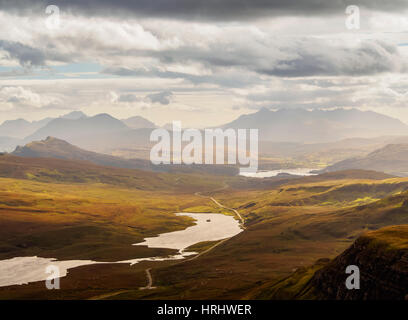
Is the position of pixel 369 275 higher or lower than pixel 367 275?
higher

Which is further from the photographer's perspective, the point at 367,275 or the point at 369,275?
the point at 367,275

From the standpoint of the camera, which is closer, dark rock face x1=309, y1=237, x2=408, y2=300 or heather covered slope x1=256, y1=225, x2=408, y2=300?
dark rock face x1=309, y1=237, x2=408, y2=300

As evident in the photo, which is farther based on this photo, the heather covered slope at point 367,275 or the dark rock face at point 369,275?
the heather covered slope at point 367,275

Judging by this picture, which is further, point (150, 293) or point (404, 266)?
point (150, 293)
